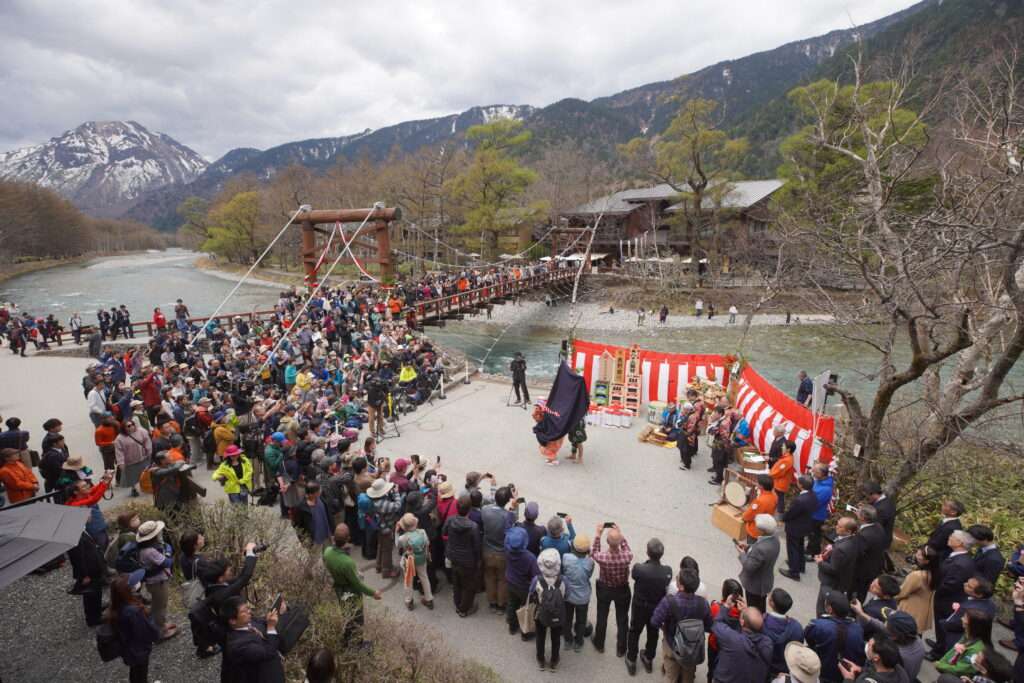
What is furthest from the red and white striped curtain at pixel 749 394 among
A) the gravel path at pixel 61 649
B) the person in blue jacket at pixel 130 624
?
the person in blue jacket at pixel 130 624

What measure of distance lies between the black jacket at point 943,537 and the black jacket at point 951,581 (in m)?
0.28

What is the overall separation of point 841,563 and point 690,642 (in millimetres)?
1786

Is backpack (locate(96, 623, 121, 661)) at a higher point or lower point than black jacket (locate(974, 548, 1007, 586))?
lower

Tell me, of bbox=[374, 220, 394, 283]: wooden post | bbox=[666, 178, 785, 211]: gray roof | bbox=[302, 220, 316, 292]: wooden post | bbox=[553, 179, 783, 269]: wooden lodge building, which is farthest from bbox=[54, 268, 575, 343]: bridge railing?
bbox=[666, 178, 785, 211]: gray roof

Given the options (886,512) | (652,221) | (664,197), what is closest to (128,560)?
(886,512)

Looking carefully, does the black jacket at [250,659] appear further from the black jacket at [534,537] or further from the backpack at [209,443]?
the backpack at [209,443]

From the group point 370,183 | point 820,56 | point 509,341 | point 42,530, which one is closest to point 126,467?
point 42,530

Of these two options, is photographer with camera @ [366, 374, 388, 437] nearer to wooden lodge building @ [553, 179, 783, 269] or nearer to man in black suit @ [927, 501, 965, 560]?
man in black suit @ [927, 501, 965, 560]

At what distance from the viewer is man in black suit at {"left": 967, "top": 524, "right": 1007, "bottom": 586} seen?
161 inches

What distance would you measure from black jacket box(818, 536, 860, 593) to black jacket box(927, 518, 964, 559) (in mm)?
780

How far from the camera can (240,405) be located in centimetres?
859

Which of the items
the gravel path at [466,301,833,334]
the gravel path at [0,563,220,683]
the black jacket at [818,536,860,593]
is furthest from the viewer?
the gravel path at [466,301,833,334]

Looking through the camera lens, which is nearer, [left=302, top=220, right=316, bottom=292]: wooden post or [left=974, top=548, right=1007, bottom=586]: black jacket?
[left=974, top=548, right=1007, bottom=586]: black jacket

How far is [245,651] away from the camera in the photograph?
2988mm
